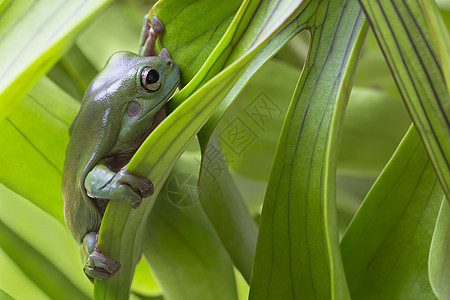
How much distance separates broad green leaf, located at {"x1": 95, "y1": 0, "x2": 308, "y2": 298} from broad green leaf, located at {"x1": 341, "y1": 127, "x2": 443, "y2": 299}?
0.15m

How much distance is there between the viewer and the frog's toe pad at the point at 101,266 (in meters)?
0.40

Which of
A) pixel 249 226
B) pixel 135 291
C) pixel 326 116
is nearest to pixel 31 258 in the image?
pixel 135 291

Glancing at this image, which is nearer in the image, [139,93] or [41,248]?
[139,93]

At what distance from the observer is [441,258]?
333mm

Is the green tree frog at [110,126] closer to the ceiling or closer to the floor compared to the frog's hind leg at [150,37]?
closer to the floor

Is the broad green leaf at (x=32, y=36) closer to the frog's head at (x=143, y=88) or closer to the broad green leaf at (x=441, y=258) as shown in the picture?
the frog's head at (x=143, y=88)

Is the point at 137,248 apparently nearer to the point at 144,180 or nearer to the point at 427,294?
the point at 144,180

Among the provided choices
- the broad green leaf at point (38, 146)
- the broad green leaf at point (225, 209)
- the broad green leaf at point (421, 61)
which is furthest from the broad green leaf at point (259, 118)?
the broad green leaf at point (421, 61)

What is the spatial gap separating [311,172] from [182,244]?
0.66ft

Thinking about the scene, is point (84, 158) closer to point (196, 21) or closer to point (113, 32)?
point (196, 21)

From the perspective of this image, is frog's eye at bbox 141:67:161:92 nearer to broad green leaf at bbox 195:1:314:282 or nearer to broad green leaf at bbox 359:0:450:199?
broad green leaf at bbox 195:1:314:282

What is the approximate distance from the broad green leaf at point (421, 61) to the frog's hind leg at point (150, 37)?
0.61 ft

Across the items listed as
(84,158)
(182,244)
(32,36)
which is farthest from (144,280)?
(32,36)

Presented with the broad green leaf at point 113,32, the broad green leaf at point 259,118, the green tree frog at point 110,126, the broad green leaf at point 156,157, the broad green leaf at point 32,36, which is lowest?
the broad green leaf at point 259,118
